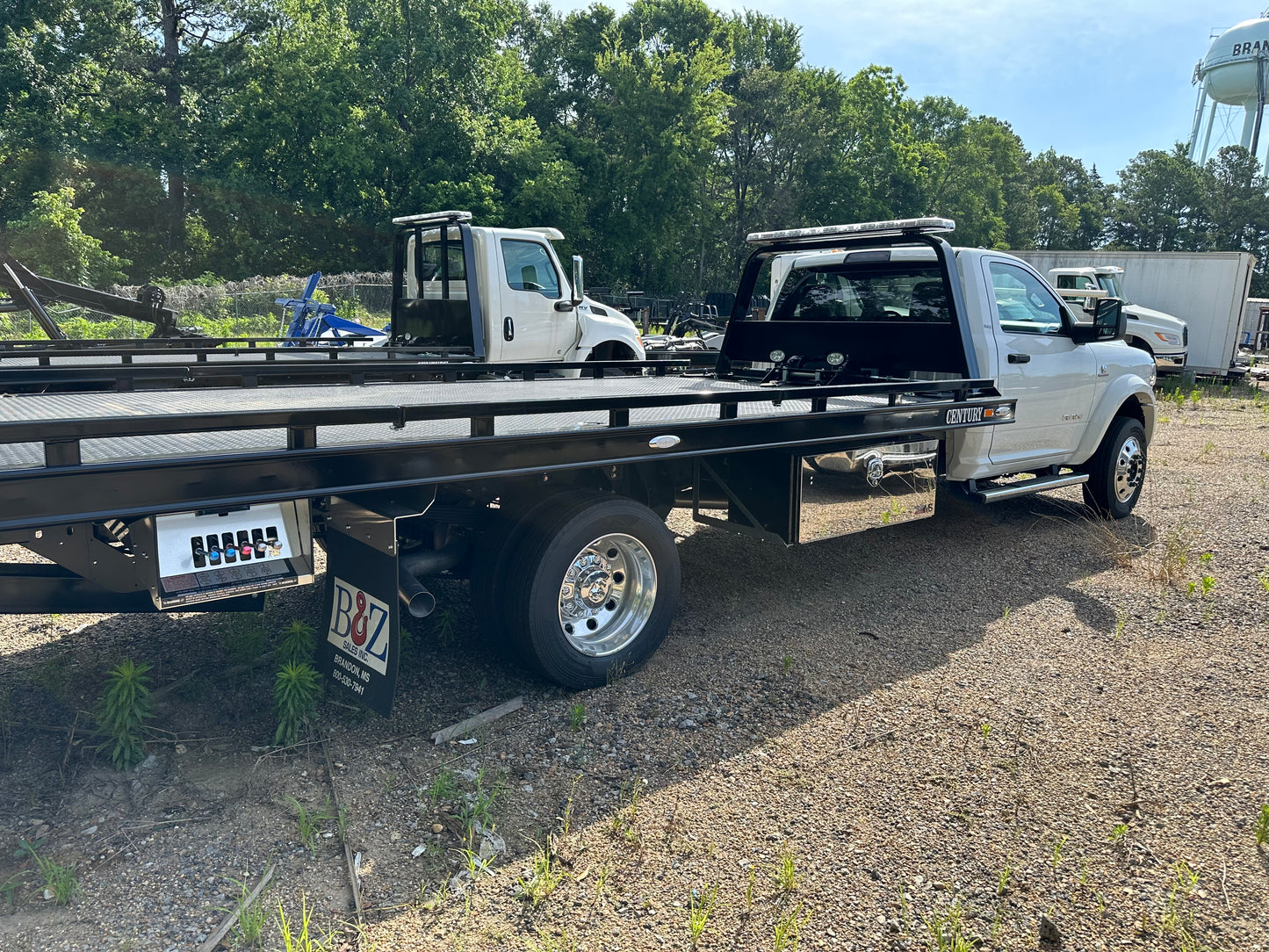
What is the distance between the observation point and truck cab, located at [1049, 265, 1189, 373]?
60.4 ft

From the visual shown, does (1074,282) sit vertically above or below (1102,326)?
above

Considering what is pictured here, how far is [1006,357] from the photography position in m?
5.94

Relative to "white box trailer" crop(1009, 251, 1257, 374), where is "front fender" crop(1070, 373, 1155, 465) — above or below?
below

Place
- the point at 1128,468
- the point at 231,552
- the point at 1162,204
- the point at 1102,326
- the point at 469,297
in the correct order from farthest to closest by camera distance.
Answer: the point at 1162,204 → the point at 469,297 → the point at 1128,468 → the point at 1102,326 → the point at 231,552

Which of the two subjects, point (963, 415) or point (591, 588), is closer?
point (591, 588)

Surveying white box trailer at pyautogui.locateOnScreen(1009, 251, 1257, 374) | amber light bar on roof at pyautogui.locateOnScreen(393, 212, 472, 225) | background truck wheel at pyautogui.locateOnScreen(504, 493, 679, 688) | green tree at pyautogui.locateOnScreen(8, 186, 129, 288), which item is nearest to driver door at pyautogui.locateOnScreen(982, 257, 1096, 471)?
background truck wheel at pyautogui.locateOnScreen(504, 493, 679, 688)

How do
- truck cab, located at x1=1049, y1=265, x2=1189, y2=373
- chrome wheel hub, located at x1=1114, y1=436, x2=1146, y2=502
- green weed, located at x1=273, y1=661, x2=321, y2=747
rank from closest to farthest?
green weed, located at x1=273, y1=661, x2=321, y2=747 → chrome wheel hub, located at x1=1114, y1=436, x2=1146, y2=502 → truck cab, located at x1=1049, y1=265, x2=1189, y2=373

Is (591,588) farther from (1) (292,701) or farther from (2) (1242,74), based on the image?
(2) (1242,74)

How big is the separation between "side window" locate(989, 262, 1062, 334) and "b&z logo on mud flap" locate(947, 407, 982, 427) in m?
0.87

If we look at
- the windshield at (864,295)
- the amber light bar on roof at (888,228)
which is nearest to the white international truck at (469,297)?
the windshield at (864,295)

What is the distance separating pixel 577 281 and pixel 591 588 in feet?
20.6

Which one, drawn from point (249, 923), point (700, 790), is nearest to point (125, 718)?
point (249, 923)

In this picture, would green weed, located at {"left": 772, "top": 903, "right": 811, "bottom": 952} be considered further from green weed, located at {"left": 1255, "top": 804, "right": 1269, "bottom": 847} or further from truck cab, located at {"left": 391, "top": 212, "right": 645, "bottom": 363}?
truck cab, located at {"left": 391, "top": 212, "right": 645, "bottom": 363}

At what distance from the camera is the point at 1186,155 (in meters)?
77.3
